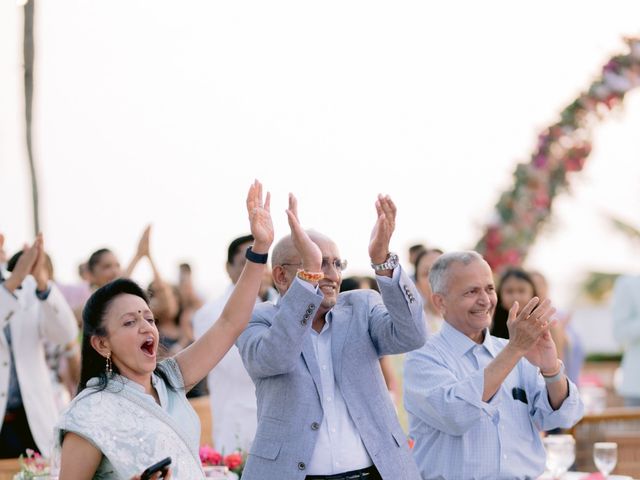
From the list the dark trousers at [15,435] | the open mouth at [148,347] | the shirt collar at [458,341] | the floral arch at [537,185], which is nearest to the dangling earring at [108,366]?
the open mouth at [148,347]

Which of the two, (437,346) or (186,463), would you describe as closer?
(186,463)

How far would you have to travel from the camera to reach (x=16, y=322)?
6723 mm

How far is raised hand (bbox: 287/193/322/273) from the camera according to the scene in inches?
157

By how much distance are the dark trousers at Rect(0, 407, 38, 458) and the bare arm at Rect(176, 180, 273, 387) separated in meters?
2.95

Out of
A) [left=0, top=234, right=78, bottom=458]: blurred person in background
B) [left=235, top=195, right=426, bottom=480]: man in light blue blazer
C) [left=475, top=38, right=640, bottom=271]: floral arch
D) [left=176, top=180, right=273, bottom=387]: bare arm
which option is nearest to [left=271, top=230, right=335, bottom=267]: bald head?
[left=235, top=195, right=426, bottom=480]: man in light blue blazer

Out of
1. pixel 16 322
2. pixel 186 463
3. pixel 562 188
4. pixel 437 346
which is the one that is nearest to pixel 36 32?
pixel 16 322

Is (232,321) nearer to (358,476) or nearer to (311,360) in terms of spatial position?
(311,360)

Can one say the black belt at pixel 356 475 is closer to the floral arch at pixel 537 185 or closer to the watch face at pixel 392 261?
the watch face at pixel 392 261

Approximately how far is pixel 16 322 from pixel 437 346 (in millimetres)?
2937

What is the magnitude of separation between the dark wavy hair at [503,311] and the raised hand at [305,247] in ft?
9.85

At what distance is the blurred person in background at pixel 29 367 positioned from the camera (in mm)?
6613

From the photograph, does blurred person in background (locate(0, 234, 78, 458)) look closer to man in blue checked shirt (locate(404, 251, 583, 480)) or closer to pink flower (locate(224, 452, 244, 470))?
pink flower (locate(224, 452, 244, 470))

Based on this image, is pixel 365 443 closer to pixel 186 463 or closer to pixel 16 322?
pixel 186 463

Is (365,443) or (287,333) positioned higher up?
(287,333)
